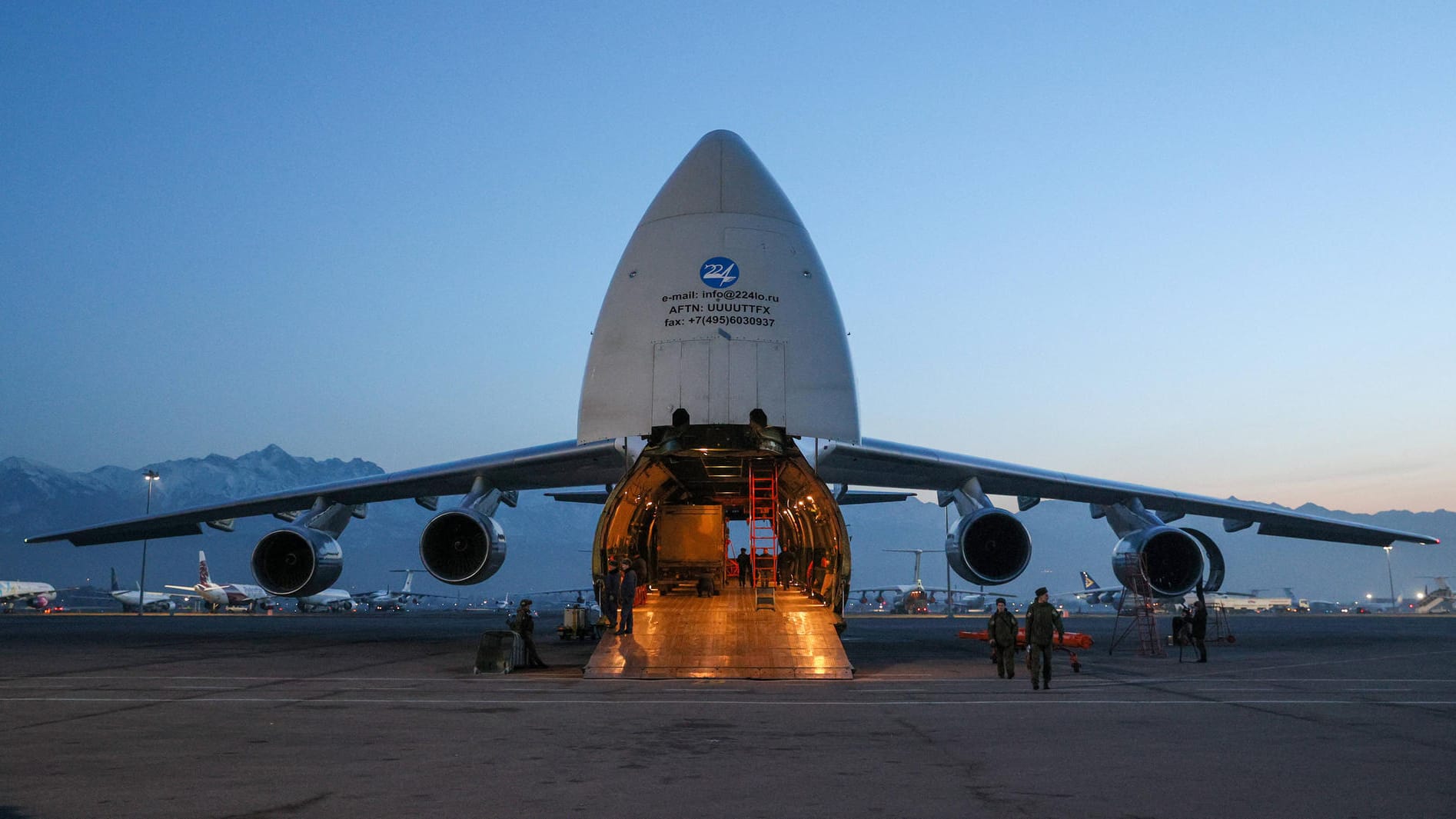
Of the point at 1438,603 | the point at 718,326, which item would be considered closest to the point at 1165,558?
the point at 718,326

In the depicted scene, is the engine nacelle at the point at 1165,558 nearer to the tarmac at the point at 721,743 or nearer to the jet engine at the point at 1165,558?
the jet engine at the point at 1165,558

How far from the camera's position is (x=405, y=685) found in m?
12.5

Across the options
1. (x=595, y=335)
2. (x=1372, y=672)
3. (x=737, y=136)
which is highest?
(x=737, y=136)

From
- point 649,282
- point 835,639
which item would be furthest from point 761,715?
point 649,282

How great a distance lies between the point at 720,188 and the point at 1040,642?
7.80 metres

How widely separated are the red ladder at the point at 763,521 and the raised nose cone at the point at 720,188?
12.6ft

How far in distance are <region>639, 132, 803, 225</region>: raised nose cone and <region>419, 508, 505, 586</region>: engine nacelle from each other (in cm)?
533

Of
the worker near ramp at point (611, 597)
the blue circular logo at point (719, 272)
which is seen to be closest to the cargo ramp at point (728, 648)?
the worker near ramp at point (611, 597)

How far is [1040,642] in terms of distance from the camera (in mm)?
12656

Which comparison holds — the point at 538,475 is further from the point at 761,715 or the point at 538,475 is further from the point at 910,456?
the point at 761,715

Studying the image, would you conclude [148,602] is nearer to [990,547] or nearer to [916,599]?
[916,599]

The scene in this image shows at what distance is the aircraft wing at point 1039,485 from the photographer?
56.0 feet

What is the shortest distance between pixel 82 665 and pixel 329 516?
4.66 m

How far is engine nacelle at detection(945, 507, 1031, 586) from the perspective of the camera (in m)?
16.7
